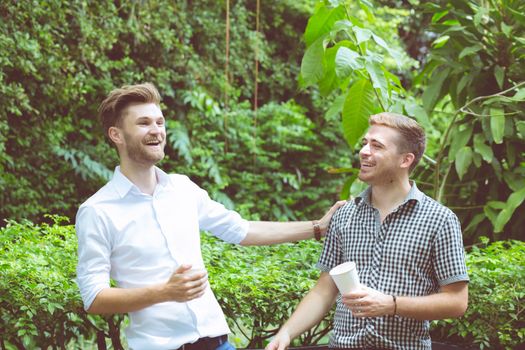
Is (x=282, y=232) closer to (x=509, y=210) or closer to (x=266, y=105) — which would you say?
(x=509, y=210)

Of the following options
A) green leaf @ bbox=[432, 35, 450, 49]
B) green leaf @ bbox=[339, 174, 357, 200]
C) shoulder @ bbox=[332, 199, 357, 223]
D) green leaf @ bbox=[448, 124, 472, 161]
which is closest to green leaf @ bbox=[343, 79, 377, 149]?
green leaf @ bbox=[339, 174, 357, 200]

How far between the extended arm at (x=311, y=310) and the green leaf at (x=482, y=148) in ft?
7.03

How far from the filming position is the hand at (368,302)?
2273mm

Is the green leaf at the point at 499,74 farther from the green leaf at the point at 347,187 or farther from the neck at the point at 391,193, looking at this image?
the neck at the point at 391,193

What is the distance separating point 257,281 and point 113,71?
5805 mm

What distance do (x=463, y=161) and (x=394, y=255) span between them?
7.25ft

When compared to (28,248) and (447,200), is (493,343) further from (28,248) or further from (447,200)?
(28,248)

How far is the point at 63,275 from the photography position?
3.14 meters

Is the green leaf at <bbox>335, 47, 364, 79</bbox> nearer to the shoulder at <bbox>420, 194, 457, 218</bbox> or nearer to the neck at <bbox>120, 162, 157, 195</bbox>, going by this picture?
the shoulder at <bbox>420, 194, 457, 218</bbox>

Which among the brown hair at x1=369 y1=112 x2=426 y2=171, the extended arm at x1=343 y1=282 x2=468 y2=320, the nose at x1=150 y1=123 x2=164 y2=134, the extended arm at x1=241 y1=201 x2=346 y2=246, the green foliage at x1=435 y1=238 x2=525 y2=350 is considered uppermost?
the nose at x1=150 y1=123 x2=164 y2=134

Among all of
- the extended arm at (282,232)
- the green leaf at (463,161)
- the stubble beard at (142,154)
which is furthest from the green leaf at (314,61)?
the green leaf at (463,161)

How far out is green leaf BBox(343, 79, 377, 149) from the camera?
3.57m

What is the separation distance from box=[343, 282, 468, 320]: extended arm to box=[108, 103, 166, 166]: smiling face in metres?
0.89

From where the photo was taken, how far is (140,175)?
2654 millimetres
